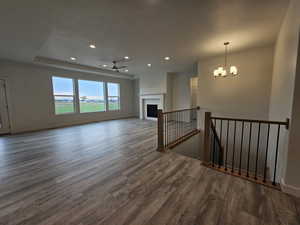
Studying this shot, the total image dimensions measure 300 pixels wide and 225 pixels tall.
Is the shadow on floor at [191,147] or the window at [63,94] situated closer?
the shadow on floor at [191,147]

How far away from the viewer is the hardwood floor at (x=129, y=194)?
146 centimetres

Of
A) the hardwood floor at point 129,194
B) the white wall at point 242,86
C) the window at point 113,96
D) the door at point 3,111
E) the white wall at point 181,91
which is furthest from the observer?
the window at point 113,96

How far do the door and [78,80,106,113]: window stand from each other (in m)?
2.67

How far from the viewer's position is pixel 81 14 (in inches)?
92.4

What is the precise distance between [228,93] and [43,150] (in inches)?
230

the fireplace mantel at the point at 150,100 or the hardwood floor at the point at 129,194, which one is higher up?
the fireplace mantel at the point at 150,100

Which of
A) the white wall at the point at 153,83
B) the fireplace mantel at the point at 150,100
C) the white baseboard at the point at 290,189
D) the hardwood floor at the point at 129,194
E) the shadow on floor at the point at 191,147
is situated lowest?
the shadow on floor at the point at 191,147

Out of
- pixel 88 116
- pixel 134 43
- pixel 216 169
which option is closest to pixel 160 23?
pixel 134 43

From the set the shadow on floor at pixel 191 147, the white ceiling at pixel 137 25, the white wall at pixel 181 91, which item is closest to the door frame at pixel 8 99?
the white ceiling at pixel 137 25

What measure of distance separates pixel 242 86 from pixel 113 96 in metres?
6.80

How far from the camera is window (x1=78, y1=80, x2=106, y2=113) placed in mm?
6992

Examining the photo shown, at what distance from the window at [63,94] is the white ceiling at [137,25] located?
201 cm

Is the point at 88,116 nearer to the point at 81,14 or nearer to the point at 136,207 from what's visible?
the point at 81,14

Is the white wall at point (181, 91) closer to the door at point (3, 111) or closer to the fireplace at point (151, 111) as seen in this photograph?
the fireplace at point (151, 111)
